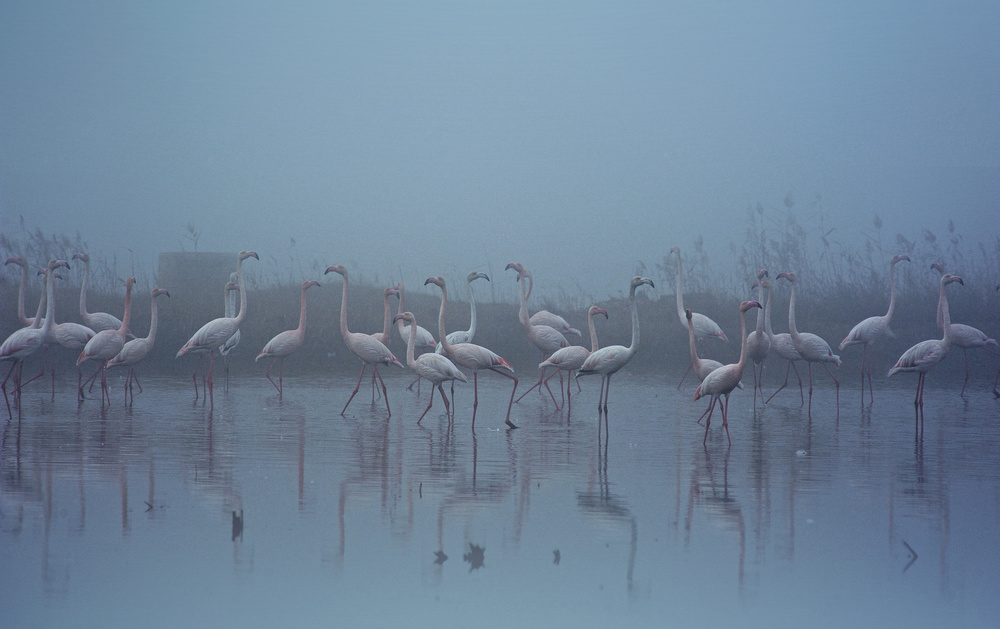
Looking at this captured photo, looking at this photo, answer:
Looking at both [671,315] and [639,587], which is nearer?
[639,587]

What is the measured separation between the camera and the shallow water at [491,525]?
14.3ft

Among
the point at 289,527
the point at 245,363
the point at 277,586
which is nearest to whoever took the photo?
the point at 277,586

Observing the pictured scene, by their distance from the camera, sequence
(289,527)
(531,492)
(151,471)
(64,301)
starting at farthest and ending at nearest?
(64,301), (151,471), (531,492), (289,527)

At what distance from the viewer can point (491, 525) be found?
5594mm

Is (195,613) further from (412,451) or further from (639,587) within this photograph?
(412,451)

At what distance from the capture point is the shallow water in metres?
4.34

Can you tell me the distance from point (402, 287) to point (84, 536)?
8691 millimetres

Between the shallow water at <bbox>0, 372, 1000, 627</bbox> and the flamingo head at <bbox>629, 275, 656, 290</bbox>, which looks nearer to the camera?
the shallow water at <bbox>0, 372, 1000, 627</bbox>

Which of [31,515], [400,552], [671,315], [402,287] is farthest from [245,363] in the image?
[400,552]

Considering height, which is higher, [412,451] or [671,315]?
[671,315]

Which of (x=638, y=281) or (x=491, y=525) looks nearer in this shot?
(x=491, y=525)

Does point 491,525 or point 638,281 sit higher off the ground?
point 638,281

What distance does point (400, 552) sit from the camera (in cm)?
503

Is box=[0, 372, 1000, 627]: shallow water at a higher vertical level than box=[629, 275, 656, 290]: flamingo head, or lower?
lower
